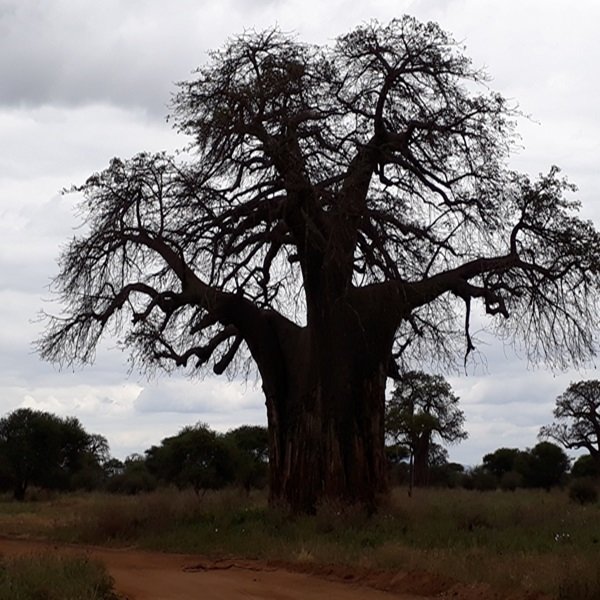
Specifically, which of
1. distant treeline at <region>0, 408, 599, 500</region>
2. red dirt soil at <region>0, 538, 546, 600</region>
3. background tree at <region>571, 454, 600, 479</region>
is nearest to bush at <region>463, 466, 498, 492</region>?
distant treeline at <region>0, 408, 599, 500</region>

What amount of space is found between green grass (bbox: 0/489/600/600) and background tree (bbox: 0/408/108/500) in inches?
583

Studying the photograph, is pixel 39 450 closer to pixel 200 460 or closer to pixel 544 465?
pixel 200 460

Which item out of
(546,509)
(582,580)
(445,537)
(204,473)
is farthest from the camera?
(204,473)

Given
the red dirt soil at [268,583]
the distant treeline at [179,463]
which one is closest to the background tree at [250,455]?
the distant treeline at [179,463]

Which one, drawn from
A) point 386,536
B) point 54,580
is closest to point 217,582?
point 54,580

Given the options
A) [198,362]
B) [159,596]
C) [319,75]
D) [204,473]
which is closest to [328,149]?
[319,75]

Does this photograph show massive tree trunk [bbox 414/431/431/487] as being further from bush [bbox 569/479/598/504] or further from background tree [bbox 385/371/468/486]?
bush [bbox 569/479/598/504]

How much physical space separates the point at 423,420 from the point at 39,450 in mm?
14013

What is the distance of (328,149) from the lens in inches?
586

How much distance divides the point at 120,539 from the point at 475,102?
852 cm

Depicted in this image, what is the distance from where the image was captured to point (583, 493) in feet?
85.0

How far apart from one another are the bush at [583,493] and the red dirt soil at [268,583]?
15.4 m

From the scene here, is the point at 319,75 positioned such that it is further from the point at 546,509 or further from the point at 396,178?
the point at 546,509

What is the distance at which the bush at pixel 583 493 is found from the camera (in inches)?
997
